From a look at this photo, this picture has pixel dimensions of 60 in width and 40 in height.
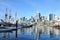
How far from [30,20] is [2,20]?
94.8 meters

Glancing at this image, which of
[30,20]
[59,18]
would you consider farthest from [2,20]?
[59,18]

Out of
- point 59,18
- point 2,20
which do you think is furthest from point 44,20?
point 2,20

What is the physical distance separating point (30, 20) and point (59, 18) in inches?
1588

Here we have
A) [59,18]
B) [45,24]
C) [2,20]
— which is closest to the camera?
[2,20]

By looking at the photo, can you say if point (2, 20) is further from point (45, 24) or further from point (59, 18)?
point (59, 18)

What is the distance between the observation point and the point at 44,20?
603 ft

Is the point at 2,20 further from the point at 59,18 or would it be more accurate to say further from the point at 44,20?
the point at 59,18

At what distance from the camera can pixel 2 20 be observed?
89.8 meters

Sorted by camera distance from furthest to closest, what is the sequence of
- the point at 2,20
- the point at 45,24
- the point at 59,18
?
the point at 59,18 < the point at 45,24 < the point at 2,20

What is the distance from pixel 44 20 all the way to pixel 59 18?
82.7 feet

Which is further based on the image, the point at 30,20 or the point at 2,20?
the point at 30,20

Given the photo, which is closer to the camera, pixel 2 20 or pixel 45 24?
pixel 2 20

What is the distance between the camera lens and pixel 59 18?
650 ft

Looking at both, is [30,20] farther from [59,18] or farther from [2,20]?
[2,20]
